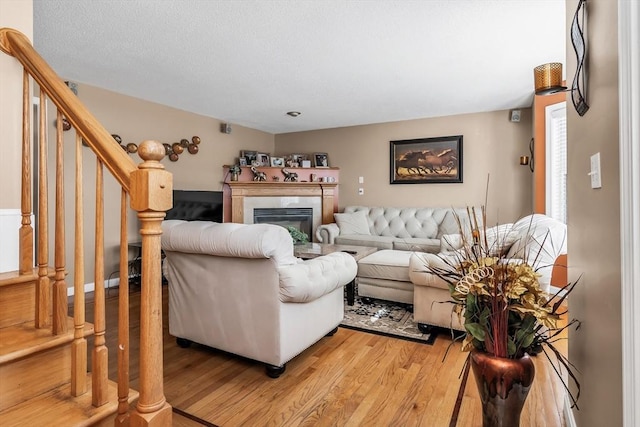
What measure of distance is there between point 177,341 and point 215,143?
3.62 meters

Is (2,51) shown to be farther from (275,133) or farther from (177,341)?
(275,133)

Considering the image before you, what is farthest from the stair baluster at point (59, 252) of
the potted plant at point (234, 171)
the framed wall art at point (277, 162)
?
the framed wall art at point (277, 162)

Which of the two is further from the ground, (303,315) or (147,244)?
A: (147,244)

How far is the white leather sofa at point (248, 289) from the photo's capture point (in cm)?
194

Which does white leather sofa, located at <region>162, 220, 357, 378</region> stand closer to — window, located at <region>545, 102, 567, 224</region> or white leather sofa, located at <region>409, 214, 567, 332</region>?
white leather sofa, located at <region>409, 214, 567, 332</region>

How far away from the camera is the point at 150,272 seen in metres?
0.94

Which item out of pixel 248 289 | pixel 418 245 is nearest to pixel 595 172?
pixel 248 289

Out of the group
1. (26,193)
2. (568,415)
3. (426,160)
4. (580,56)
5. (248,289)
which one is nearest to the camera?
(580,56)

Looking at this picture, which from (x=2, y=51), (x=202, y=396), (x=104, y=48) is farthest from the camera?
(x=104, y=48)

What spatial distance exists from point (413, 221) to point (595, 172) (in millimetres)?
4198

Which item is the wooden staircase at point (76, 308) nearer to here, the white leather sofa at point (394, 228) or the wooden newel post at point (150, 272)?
the wooden newel post at point (150, 272)

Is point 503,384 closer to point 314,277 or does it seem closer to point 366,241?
point 314,277

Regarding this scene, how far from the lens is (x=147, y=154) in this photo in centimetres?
92

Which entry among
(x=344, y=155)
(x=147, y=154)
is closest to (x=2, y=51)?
(x=147, y=154)
